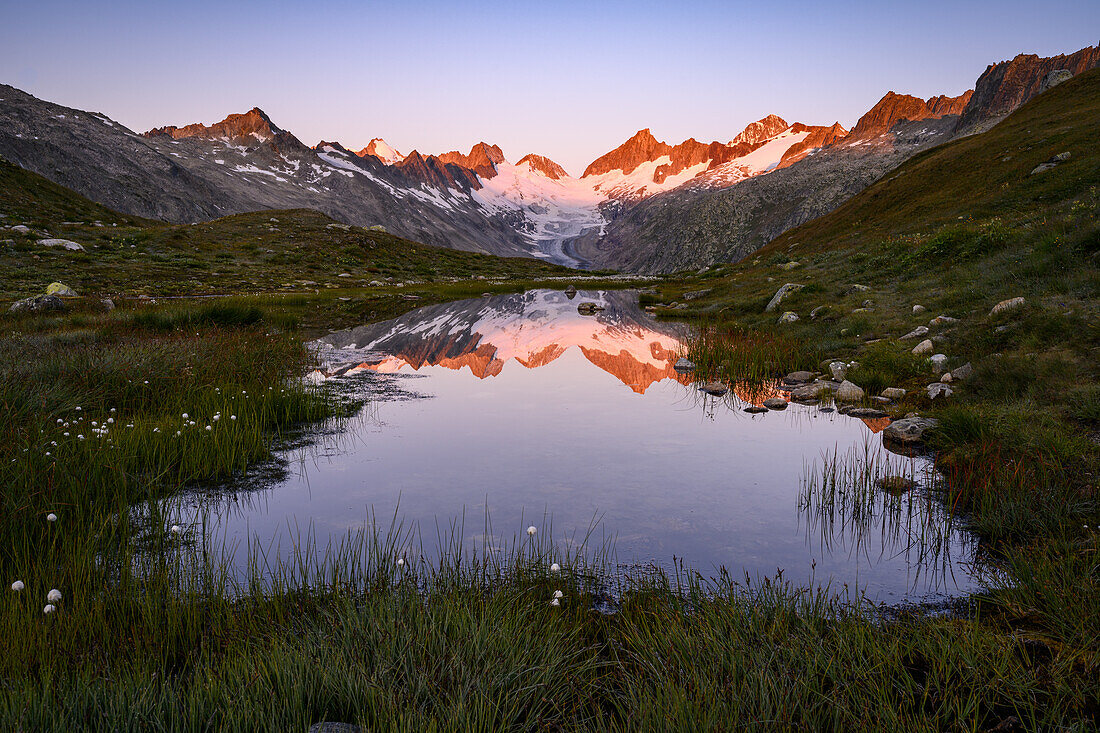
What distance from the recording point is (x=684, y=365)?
64.8 ft

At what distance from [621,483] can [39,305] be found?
2608 centimetres

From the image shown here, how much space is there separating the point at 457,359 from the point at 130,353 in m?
10.9

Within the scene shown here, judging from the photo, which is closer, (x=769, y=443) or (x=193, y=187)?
(x=769, y=443)

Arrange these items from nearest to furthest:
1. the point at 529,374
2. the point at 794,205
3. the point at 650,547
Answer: the point at 650,547, the point at 529,374, the point at 794,205

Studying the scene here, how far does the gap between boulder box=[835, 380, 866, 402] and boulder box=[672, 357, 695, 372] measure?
535 cm

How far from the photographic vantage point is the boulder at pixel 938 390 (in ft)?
40.9

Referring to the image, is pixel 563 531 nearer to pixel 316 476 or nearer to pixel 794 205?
pixel 316 476

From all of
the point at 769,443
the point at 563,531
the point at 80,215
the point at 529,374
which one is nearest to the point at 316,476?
the point at 563,531

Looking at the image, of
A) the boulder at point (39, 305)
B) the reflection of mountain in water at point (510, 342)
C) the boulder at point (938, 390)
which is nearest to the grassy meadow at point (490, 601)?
the boulder at point (938, 390)

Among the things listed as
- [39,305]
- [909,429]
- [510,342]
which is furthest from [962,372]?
[39,305]

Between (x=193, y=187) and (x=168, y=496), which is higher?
(x=193, y=187)

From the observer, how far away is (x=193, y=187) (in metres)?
175

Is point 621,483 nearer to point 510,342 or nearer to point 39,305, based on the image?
point 510,342

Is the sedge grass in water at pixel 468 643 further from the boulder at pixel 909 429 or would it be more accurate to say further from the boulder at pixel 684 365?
the boulder at pixel 684 365
